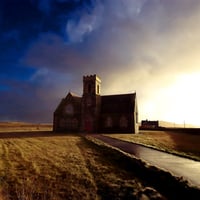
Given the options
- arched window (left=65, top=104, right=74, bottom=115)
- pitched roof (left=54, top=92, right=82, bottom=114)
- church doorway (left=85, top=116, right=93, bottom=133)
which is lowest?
church doorway (left=85, top=116, right=93, bottom=133)

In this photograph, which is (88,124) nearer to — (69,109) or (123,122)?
(69,109)

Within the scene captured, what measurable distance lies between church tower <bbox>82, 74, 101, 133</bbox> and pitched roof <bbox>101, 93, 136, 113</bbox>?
1636 millimetres

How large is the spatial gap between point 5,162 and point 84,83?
4379 centimetres

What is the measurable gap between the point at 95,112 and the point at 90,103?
7.87ft

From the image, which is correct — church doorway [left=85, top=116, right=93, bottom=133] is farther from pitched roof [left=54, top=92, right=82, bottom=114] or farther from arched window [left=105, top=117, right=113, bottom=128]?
pitched roof [left=54, top=92, right=82, bottom=114]

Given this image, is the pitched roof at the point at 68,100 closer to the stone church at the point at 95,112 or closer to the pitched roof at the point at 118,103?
the stone church at the point at 95,112

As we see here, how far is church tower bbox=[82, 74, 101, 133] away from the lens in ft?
191

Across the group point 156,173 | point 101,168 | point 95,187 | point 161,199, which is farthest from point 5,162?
point 161,199

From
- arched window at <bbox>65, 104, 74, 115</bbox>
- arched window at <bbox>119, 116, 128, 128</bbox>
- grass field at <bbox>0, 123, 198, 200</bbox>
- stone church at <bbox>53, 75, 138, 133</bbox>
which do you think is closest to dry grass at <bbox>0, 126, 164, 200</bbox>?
grass field at <bbox>0, 123, 198, 200</bbox>

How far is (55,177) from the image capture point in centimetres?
1443

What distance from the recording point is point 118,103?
59500 millimetres

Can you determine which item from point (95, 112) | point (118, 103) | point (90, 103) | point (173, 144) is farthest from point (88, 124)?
point (173, 144)

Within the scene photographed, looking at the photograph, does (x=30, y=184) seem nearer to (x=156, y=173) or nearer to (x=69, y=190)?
(x=69, y=190)

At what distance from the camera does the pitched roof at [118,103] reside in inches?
2274
